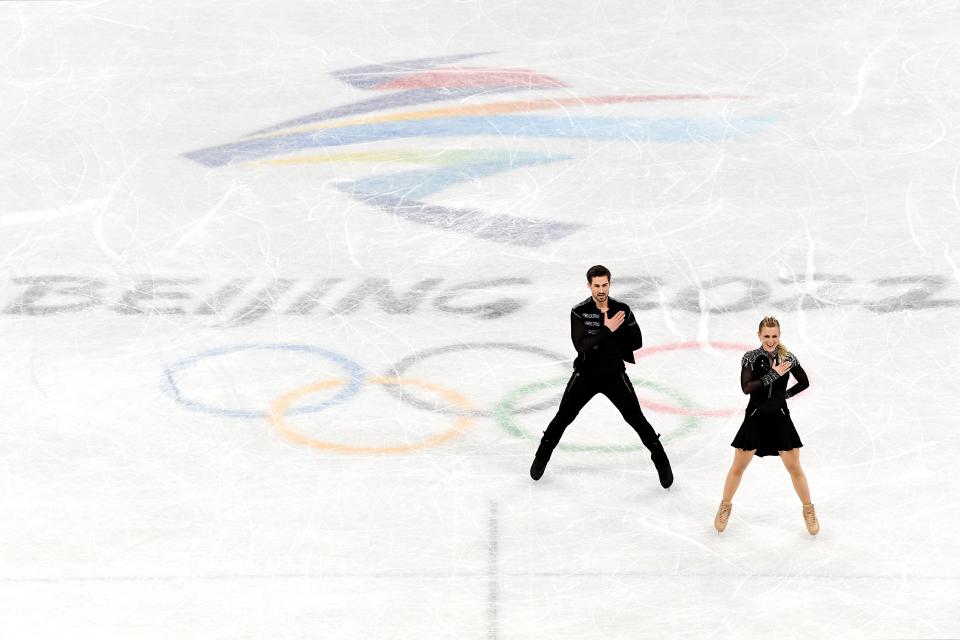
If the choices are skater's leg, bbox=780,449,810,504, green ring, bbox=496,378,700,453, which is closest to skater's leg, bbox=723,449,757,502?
skater's leg, bbox=780,449,810,504

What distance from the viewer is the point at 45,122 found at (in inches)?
648

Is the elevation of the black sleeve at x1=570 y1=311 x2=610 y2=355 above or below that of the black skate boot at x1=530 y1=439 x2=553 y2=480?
above

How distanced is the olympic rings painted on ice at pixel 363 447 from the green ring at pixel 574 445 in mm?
274

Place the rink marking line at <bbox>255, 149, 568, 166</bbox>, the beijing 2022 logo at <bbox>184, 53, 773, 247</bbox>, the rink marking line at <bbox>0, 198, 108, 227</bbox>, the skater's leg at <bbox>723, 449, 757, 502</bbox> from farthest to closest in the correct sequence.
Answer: the rink marking line at <bbox>255, 149, 568, 166</bbox> → the beijing 2022 logo at <bbox>184, 53, 773, 247</bbox> → the rink marking line at <bbox>0, 198, 108, 227</bbox> → the skater's leg at <bbox>723, 449, 757, 502</bbox>

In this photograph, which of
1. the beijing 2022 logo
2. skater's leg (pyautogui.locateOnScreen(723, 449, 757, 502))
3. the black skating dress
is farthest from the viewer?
the beijing 2022 logo

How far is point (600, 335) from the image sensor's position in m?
8.98

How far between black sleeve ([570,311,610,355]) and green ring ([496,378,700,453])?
1.52 m

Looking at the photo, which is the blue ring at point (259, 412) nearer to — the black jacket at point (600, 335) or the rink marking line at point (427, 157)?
the black jacket at point (600, 335)

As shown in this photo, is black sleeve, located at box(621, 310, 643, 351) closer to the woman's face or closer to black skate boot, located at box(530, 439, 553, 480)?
the woman's face

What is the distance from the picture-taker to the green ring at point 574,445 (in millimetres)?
10375

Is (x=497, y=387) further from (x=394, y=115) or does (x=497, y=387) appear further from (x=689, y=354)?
(x=394, y=115)

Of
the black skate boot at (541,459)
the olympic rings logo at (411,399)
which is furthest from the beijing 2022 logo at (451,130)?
the black skate boot at (541,459)

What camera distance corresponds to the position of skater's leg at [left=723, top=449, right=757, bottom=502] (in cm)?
870

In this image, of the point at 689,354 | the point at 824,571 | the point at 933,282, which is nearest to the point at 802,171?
the point at 933,282
